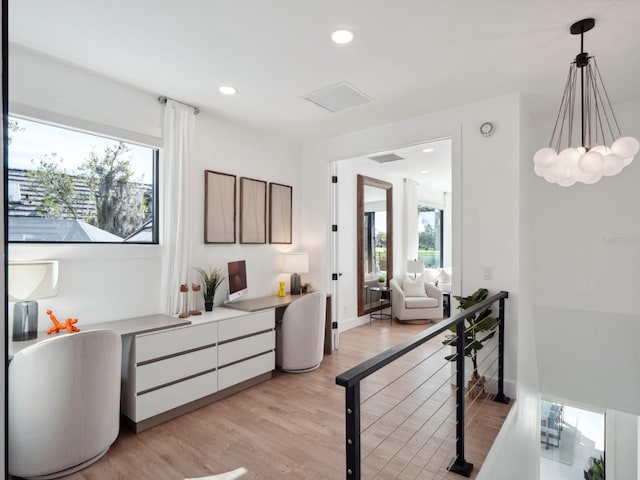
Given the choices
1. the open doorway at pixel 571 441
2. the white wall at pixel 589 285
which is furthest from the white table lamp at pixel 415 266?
the white wall at pixel 589 285

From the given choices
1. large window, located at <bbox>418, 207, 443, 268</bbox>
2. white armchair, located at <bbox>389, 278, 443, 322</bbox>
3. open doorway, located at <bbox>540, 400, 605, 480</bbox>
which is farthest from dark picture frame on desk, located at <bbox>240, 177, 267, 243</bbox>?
large window, located at <bbox>418, 207, 443, 268</bbox>

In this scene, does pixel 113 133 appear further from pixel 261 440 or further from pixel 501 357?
pixel 501 357

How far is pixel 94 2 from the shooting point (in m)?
2.01

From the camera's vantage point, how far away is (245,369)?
130 inches

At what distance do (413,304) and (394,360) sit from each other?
4.71 meters

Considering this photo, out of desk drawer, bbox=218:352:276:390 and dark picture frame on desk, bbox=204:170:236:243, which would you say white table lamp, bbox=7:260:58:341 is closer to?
desk drawer, bbox=218:352:276:390

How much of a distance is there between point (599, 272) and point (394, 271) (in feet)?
11.7

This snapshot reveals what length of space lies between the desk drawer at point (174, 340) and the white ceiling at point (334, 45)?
2034mm

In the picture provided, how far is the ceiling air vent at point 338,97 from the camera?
3.10m

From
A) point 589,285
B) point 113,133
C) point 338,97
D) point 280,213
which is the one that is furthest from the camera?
point 280,213

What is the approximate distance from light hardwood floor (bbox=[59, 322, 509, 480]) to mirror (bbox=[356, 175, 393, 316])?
311 centimetres

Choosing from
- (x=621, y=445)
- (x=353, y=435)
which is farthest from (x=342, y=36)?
(x=621, y=445)

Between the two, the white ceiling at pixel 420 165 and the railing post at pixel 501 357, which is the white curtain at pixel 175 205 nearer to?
the white ceiling at pixel 420 165

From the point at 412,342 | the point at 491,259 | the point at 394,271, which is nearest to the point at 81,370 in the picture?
the point at 412,342
